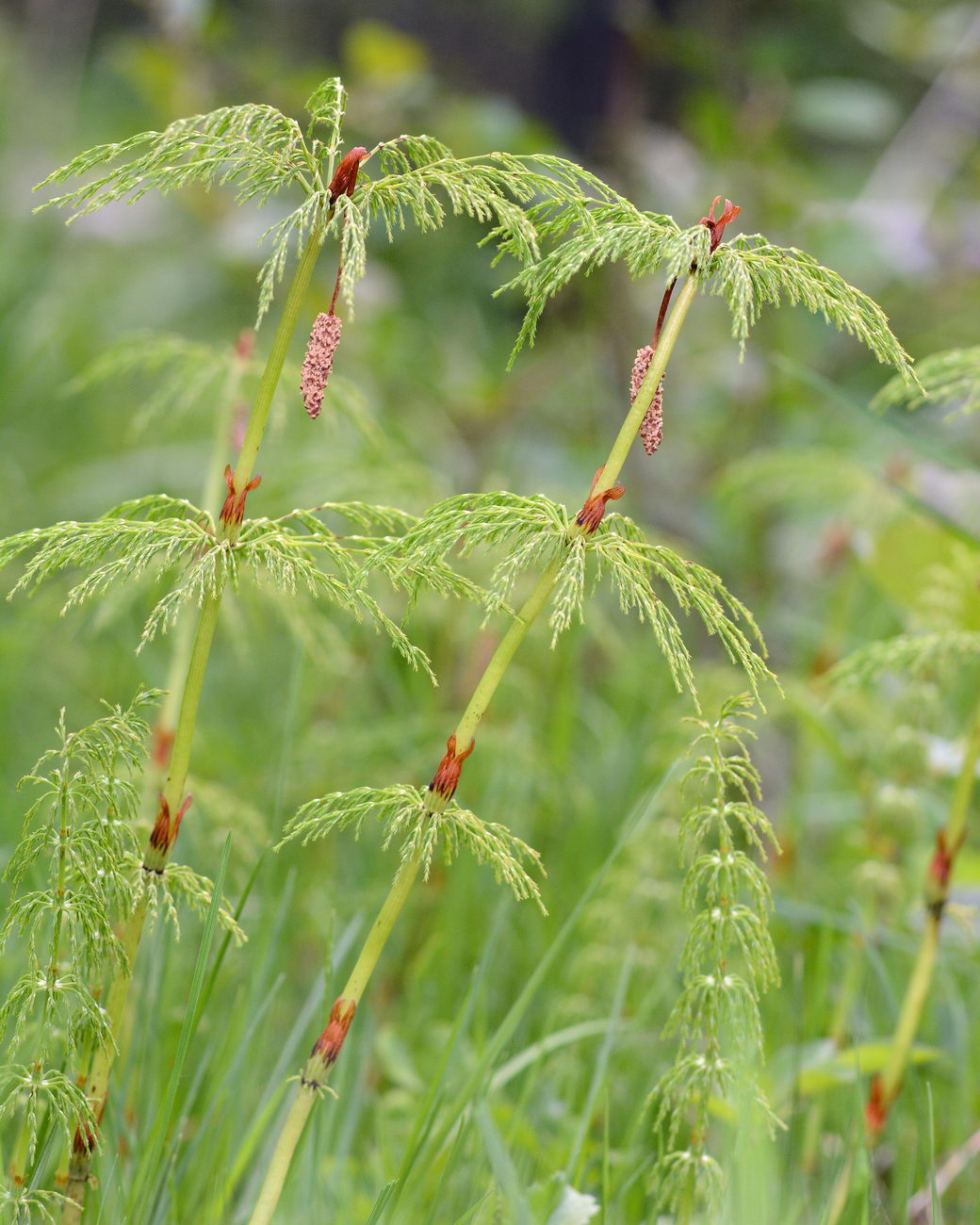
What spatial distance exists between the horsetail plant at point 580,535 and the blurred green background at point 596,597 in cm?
22

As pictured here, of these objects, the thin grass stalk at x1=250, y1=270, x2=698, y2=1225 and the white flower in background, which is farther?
the white flower in background

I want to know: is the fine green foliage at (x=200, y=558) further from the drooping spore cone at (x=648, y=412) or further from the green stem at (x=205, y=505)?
the green stem at (x=205, y=505)

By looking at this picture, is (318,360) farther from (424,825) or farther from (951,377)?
(951,377)

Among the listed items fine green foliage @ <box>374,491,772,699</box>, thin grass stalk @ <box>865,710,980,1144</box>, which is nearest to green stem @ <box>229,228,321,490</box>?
fine green foliage @ <box>374,491,772,699</box>

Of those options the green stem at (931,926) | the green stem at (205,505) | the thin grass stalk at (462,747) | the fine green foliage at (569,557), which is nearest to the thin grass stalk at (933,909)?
the green stem at (931,926)

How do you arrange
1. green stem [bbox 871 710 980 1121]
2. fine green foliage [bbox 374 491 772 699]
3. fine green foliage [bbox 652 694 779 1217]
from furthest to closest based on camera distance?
green stem [bbox 871 710 980 1121] → fine green foliage [bbox 652 694 779 1217] → fine green foliage [bbox 374 491 772 699]

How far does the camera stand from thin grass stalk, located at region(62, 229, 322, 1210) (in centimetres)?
78

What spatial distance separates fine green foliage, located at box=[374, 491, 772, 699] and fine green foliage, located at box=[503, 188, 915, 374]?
0.37ft

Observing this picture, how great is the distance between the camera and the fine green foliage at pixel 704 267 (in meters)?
0.76

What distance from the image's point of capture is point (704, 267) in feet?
2.53

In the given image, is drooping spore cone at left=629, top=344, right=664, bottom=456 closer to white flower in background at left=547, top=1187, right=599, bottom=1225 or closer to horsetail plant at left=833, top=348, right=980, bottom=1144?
horsetail plant at left=833, top=348, right=980, bottom=1144

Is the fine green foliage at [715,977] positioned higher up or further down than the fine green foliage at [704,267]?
further down

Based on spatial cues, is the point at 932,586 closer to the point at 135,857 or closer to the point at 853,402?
the point at 853,402

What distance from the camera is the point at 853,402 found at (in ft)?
4.52
